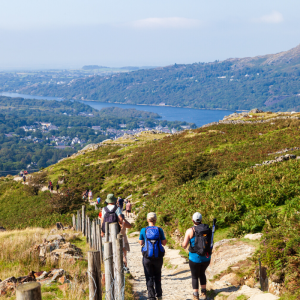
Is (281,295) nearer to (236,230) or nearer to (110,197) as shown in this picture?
(236,230)

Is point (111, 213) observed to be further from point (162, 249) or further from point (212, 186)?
point (212, 186)

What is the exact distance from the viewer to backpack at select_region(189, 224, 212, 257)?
6773 mm

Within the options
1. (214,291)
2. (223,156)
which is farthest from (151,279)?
(223,156)

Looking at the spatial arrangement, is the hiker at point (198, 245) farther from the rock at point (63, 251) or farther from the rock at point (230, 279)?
the rock at point (63, 251)

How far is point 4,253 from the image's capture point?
10508mm

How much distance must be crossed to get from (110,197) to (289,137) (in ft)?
92.9

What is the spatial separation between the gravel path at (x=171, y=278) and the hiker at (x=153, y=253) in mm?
1010

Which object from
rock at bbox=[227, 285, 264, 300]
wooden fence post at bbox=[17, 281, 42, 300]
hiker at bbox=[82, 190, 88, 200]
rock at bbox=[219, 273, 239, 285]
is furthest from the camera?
hiker at bbox=[82, 190, 88, 200]

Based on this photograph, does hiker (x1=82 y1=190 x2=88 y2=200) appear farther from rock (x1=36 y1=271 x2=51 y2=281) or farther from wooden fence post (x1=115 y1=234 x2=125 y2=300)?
wooden fence post (x1=115 y1=234 x2=125 y2=300)

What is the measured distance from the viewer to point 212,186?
53.4 feet

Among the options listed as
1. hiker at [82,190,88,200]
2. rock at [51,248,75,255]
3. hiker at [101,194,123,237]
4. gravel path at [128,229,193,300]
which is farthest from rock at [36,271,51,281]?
hiker at [82,190,88,200]

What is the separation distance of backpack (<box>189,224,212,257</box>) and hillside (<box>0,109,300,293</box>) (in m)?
1.50

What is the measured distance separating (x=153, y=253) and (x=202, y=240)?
3.67 ft

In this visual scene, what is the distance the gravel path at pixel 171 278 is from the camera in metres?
8.12
